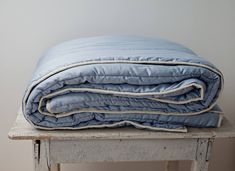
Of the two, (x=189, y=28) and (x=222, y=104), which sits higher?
(x=189, y=28)

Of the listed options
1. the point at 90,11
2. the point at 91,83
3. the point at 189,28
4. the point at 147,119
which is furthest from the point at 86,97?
the point at 189,28

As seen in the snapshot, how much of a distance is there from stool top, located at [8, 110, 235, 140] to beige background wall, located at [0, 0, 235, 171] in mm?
475

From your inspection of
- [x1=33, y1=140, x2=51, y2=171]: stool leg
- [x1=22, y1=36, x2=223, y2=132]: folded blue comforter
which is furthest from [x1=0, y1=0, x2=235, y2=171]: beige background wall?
[x1=33, y1=140, x2=51, y2=171]: stool leg

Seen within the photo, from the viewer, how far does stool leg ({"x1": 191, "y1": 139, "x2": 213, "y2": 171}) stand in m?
0.90

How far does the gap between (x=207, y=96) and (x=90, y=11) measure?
1.99ft

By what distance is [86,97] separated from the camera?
85 cm

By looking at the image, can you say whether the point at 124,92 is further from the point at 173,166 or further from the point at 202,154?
the point at 173,166

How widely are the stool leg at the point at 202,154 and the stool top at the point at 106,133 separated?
1.0 inches

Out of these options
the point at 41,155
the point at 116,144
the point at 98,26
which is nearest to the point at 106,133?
the point at 116,144

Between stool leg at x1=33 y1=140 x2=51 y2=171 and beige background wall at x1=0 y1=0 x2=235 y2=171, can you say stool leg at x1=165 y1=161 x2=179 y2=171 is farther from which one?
stool leg at x1=33 y1=140 x2=51 y2=171

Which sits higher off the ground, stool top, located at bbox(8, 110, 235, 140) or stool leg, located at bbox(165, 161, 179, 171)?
stool top, located at bbox(8, 110, 235, 140)

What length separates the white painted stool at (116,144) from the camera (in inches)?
34.1

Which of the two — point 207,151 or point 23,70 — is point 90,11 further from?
point 207,151

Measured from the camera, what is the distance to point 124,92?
844 mm
